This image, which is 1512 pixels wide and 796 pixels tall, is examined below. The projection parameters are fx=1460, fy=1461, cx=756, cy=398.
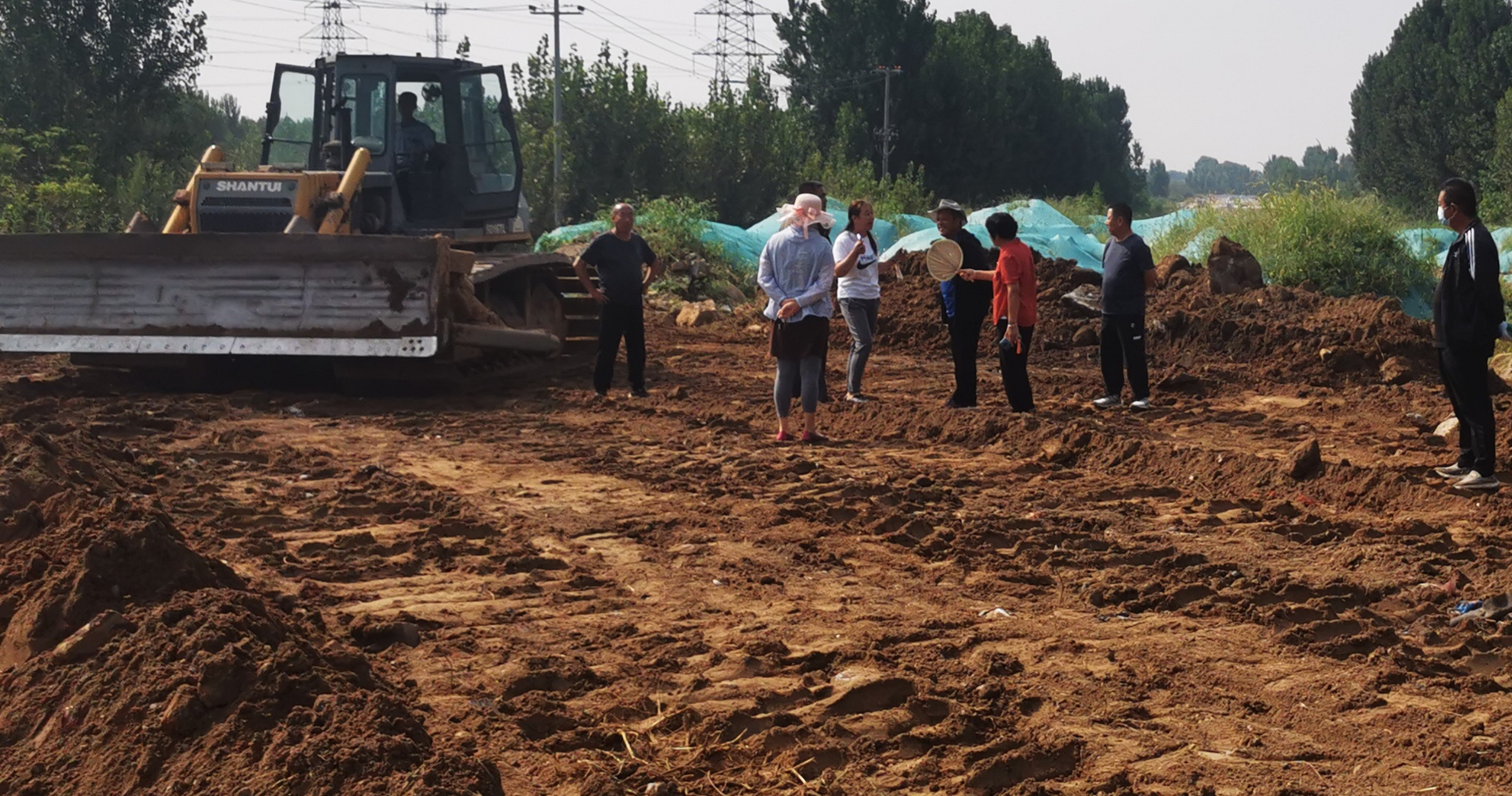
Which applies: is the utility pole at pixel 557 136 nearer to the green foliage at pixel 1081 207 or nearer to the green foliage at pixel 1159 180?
the green foliage at pixel 1081 207

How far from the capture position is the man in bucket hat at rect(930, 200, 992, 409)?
34.4 ft

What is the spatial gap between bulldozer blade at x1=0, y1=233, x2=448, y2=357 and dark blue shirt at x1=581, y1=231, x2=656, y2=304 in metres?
1.19

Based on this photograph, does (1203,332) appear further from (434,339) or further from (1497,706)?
(1497,706)

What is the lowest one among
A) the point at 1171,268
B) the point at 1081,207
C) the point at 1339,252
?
the point at 1171,268

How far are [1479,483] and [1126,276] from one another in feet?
10.5

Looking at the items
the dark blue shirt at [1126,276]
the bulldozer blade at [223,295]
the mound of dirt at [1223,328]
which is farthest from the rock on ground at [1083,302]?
the bulldozer blade at [223,295]

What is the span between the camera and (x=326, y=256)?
36.2 ft

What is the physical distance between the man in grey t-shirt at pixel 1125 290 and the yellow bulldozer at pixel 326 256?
463cm

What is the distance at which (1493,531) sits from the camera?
7.11m

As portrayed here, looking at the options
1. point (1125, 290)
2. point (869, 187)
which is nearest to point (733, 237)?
point (1125, 290)

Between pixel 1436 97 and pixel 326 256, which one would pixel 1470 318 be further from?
pixel 1436 97

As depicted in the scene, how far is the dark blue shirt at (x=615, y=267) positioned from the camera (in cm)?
1123

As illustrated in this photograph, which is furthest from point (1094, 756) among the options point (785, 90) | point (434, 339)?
point (785, 90)

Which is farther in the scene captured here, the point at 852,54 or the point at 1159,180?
the point at 1159,180
